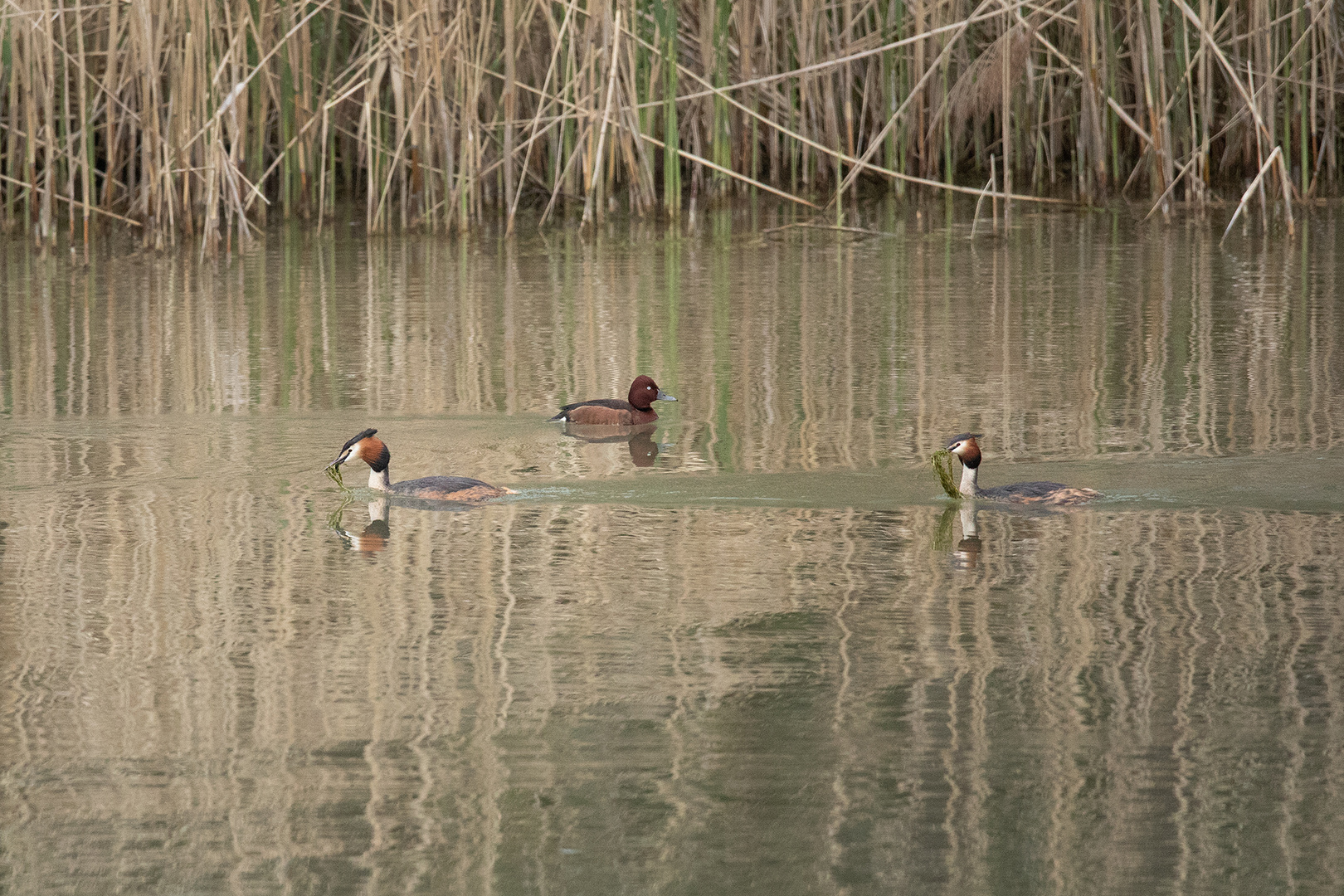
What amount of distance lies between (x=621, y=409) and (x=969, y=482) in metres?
1.58

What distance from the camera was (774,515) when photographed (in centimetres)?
545

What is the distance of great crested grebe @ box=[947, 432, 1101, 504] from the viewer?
543 cm

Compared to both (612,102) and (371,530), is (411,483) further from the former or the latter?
(612,102)

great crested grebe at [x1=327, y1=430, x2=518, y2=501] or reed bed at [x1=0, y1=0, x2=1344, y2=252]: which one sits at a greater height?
reed bed at [x1=0, y1=0, x2=1344, y2=252]

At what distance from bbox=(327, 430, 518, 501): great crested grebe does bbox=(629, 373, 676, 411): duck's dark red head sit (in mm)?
1114

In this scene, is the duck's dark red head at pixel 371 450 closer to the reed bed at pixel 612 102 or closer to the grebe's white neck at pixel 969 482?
the grebe's white neck at pixel 969 482

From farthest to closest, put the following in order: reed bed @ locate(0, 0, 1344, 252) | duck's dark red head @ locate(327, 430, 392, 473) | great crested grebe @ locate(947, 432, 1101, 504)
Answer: reed bed @ locate(0, 0, 1344, 252), duck's dark red head @ locate(327, 430, 392, 473), great crested grebe @ locate(947, 432, 1101, 504)

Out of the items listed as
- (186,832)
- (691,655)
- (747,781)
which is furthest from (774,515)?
(186,832)

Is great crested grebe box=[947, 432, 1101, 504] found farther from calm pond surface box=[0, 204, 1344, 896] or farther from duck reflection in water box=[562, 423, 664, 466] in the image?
duck reflection in water box=[562, 423, 664, 466]

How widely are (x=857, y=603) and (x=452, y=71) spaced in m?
8.56

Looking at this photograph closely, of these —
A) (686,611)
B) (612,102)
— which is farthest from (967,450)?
(612,102)

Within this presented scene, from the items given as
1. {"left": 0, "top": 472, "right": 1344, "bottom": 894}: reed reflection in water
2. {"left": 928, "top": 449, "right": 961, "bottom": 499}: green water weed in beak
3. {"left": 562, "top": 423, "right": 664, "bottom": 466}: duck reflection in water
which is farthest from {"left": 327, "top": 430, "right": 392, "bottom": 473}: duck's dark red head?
{"left": 928, "top": 449, "right": 961, "bottom": 499}: green water weed in beak

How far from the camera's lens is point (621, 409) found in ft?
22.2

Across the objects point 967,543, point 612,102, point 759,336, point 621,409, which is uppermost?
point 612,102
